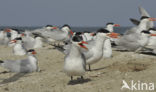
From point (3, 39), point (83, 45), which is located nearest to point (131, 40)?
point (83, 45)

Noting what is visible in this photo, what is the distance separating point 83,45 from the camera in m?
5.54

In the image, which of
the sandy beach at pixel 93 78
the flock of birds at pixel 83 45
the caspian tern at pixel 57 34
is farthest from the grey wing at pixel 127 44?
the caspian tern at pixel 57 34

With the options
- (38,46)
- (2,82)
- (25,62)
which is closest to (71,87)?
(2,82)

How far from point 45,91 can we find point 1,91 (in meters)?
0.97

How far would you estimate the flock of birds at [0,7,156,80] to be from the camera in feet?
17.6

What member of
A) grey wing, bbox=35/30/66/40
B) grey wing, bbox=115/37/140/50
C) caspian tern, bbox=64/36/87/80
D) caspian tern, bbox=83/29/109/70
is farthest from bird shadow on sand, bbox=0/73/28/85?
grey wing, bbox=35/30/66/40

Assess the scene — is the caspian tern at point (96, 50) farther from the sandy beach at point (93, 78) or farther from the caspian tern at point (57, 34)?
the caspian tern at point (57, 34)

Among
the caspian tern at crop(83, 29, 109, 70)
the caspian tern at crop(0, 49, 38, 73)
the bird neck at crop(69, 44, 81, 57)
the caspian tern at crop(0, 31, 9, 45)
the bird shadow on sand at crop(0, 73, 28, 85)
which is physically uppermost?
the bird neck at crop(69, 44, 81, 57)

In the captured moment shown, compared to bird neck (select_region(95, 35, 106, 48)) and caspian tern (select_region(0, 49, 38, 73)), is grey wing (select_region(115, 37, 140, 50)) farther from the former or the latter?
caspian tern (select_region(0, 49, 38, 73))

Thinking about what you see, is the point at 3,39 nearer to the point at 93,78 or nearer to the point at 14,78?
the point at 14,78

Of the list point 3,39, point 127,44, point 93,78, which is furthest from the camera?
point 3,39

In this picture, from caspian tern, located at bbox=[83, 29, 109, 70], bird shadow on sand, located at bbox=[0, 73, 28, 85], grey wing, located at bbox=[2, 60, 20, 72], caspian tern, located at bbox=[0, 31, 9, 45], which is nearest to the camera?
bird shadow on sand, located at bbox=[0, 73, 28, 85]

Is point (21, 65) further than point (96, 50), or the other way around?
point (21, 65)

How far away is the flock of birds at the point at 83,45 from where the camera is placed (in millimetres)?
5379
